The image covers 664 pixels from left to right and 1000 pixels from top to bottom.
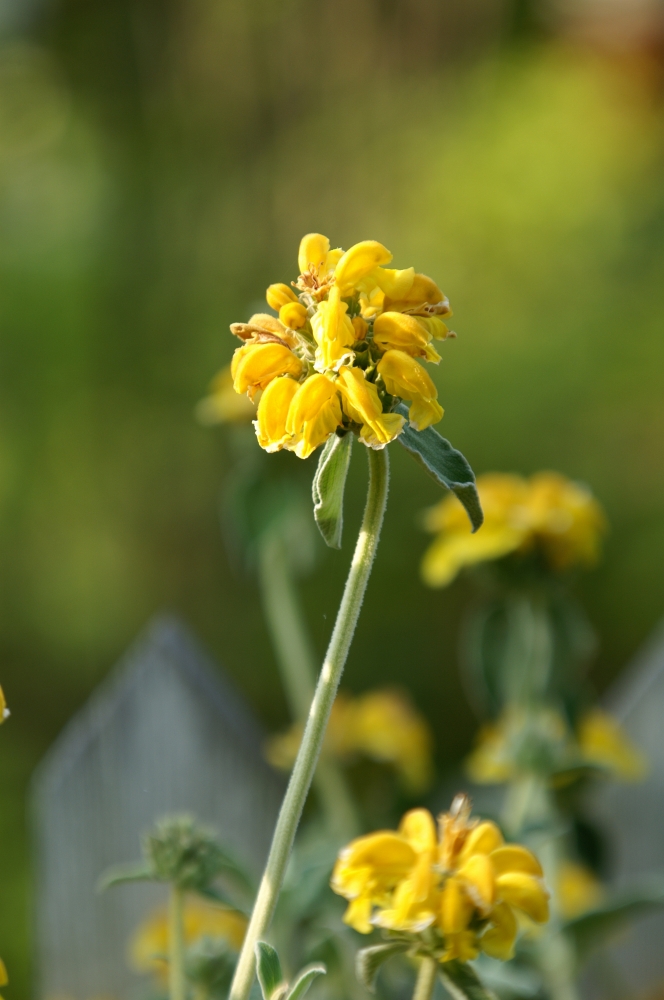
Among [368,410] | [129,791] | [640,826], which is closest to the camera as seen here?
[368,410]

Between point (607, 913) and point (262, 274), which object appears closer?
point (607, 913)

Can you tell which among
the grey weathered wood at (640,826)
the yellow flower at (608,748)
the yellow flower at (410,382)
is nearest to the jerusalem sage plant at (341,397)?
the yellow flower at (410,382)

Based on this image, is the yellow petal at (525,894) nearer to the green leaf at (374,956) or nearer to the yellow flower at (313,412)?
the green leaf at (374,956)

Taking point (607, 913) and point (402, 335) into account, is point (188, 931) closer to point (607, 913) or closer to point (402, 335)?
point (607, 913)

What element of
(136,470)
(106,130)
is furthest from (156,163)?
(136,470)

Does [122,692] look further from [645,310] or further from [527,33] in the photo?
[527,33]

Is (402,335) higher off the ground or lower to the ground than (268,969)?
higher

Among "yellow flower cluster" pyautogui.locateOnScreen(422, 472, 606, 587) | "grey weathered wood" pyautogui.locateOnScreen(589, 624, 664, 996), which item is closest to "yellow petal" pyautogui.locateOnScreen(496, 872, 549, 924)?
Answer: "yellow flower cluster" pyautogui.locateOnScreen(422, 472, 606, 587)

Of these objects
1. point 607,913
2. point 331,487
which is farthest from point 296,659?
point 331,487
